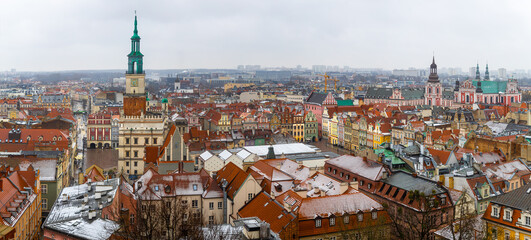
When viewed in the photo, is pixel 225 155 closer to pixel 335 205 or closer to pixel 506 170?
pixel 335 205

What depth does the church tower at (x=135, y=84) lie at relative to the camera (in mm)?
66438

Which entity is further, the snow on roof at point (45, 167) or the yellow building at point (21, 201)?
the snow on roof at point (45, 167)

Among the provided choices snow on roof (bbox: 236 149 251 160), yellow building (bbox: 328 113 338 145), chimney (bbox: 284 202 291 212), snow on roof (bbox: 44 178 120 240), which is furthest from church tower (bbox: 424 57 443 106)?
snow on roof (bbox: 44 178 120 240)

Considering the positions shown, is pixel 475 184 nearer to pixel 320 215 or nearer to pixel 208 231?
pixel 320 215

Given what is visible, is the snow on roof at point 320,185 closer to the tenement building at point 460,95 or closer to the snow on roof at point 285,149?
the snow on roof at point 285,149

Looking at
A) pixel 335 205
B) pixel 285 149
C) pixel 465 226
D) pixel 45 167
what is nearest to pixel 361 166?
pixel 335 205

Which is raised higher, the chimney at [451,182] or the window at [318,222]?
the chimney at [451,182]

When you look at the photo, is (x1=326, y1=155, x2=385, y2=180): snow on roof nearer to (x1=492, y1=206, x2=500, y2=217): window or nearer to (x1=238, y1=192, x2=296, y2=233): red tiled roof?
(x1=492, y1=206, x2=500, y2=217): window

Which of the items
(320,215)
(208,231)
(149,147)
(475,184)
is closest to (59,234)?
(208,231)

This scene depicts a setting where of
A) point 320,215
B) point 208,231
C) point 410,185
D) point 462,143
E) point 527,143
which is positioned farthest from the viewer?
point 462,143

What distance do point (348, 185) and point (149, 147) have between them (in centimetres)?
2851

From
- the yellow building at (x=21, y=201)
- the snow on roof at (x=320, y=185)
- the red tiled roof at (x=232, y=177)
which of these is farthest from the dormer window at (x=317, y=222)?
the yellow building at (x=21, y=201)

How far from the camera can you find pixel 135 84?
67.2m

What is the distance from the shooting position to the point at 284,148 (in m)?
68.9
